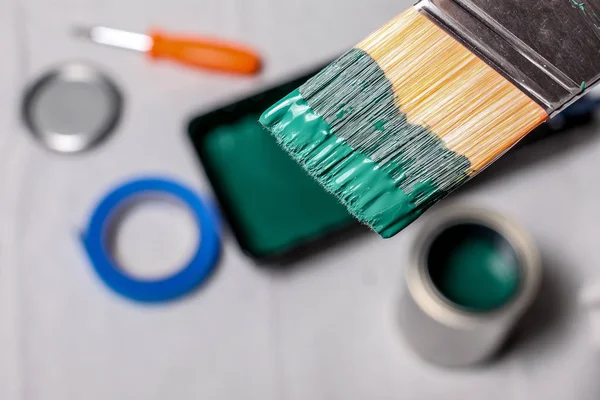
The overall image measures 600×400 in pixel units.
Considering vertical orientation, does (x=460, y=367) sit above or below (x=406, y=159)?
below

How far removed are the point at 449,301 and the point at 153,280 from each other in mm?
254

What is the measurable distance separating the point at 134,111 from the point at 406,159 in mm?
377

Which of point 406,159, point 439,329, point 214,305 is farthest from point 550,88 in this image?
point 214,305

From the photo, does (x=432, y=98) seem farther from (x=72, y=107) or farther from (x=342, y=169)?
(x=72, y=107)

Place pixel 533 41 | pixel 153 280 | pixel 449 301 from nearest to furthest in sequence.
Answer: pixel 533 41, pixel 449 301, pixel 153 280

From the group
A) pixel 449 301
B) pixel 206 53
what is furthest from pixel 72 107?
pixel 449 301

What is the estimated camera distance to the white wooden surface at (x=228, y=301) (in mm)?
556

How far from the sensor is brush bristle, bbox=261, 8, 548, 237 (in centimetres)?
30

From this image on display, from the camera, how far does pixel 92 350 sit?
0.56 meters

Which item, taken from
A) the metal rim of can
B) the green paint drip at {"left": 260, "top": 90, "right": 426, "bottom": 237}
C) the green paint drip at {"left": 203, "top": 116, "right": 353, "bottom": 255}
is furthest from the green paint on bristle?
the green paint drip at {"left": 203, "top": 116, "right": 353, "bottom": 255}

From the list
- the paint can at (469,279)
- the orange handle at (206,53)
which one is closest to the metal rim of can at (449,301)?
the paint can at (469,279)

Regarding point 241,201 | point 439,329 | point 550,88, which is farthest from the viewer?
point 241,201

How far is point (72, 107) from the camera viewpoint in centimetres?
62

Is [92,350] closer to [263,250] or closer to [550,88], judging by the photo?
[263,250]
